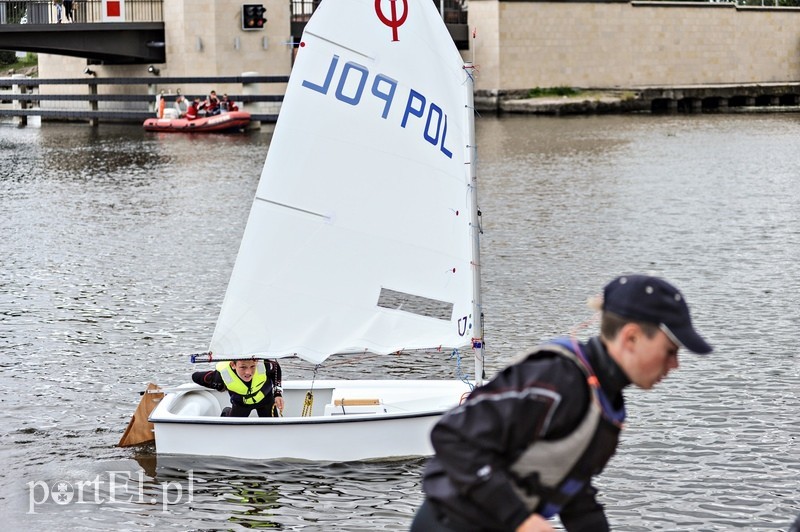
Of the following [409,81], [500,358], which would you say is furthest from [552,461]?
[500,358]

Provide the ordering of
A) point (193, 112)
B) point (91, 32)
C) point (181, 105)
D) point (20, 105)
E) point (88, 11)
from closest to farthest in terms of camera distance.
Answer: point (193, 112) < point (91, 32) < point (181, 105) < point (88, 11) < point (20, 105)

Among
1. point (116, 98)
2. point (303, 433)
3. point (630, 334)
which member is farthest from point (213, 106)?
point (630, 334)

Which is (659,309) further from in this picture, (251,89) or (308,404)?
(251,89)

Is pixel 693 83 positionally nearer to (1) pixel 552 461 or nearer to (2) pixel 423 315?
(2) pixel 423 315

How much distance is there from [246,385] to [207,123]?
48.8m

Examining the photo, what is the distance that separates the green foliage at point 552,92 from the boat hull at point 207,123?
20.7 m

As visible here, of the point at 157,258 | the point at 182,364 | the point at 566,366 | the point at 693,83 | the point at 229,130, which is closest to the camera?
the point at 566,366

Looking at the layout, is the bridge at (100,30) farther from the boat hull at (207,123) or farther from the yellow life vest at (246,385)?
the yellow life vest at (246,385)

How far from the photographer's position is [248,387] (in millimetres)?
12633

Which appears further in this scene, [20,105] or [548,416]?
[20,105]

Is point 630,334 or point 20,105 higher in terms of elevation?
point 630,334

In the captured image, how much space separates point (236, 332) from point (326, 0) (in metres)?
3.49

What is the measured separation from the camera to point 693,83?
8294cm

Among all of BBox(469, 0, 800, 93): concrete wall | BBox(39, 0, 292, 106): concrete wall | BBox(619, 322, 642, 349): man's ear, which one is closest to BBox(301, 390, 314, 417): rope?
BBox(619, 322, 642, 349): man's ear
